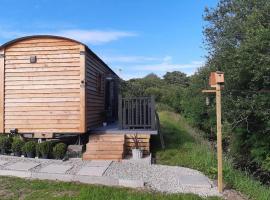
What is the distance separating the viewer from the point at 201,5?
43.2 ft

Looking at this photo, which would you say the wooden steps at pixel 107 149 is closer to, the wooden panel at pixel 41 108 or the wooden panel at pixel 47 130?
the wooden panel at pixel 47 130

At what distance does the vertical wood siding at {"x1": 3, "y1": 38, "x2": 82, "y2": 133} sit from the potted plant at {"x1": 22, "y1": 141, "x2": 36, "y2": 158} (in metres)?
1.09

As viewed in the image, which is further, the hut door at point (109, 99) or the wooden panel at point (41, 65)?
the hut door at point (109, 99)

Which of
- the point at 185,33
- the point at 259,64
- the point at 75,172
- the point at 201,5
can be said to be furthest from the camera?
the point at 185,33

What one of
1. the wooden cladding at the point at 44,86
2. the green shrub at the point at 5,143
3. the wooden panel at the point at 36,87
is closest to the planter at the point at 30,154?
the green shrub at the point at 5,143

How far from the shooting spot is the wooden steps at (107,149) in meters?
8.78

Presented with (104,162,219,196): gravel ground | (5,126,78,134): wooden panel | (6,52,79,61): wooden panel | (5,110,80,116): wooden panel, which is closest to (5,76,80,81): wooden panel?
(6,52,79,61): wooden panel

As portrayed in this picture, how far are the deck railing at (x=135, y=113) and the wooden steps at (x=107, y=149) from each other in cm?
75

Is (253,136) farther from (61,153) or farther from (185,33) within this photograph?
(185,33)

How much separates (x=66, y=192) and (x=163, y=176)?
2.21 metres

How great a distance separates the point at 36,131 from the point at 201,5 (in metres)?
8.09

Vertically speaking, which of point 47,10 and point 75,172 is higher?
point 47,10

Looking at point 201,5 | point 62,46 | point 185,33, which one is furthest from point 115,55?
point 62,46

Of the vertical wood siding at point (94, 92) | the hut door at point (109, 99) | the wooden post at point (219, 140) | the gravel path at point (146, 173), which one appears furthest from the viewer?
the hut door at point (109, 99)
